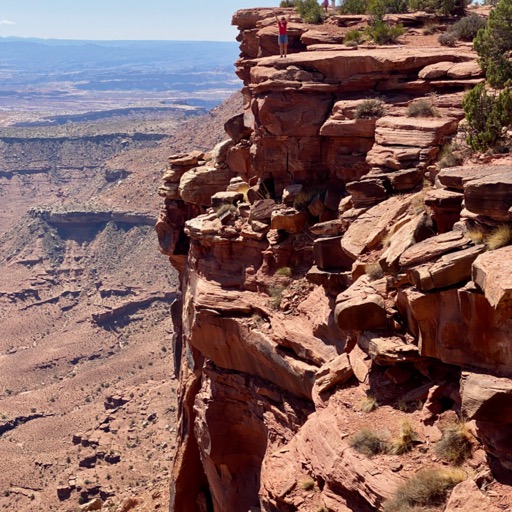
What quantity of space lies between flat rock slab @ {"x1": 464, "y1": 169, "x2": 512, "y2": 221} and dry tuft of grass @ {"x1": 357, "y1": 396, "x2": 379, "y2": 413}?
4121 mm

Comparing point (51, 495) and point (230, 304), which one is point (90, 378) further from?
point (230, 304)

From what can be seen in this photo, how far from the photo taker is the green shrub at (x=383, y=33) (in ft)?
92.5

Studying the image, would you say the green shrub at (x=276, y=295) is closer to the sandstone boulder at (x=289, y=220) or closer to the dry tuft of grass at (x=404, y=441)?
the sandstone boulder at (x=289, y=220)

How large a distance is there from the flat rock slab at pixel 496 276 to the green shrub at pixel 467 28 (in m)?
16.7

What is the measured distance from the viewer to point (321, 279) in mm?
20641

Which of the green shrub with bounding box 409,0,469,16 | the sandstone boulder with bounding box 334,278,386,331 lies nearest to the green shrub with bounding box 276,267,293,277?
the sandstone boulder with bounding box 334,278,386,331

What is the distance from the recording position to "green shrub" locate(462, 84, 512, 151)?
1909 centimetres

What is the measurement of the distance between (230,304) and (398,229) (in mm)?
7950

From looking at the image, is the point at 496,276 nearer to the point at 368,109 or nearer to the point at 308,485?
the point at 308,485

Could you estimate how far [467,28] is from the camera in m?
28.2

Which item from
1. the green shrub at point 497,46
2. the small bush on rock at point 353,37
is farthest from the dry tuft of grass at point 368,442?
the small bush on rock at point 353,37

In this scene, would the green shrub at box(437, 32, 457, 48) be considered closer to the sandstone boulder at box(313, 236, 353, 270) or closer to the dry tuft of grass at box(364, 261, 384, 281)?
the sandstone boulder at box(313, 236, 353, 270)

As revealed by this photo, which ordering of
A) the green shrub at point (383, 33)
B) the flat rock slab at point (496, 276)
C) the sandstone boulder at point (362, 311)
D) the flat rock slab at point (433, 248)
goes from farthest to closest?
the green shrub at point (383, 33)
the sandstone boulder at point (362, 311)
the flat rock slab at point (433, 248)
the flat rock slab at point (496, 276)

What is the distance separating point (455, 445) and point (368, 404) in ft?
8.19
